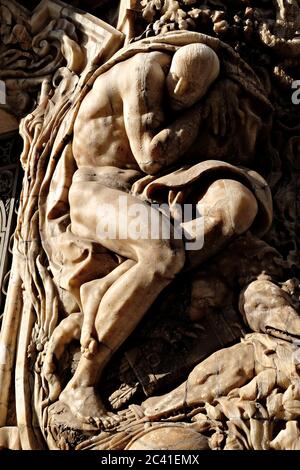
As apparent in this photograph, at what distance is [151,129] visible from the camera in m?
4.96

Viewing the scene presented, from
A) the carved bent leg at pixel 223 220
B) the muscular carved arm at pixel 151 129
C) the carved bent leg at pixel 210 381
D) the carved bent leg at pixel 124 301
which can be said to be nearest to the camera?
the carved bent leg at pixel 210 381

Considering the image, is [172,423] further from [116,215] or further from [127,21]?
[127,21]

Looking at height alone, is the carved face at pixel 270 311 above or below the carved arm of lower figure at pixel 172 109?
below

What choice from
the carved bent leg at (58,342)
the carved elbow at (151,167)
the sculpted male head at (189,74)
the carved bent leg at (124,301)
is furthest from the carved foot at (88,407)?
the sculpted male head at (189,74)

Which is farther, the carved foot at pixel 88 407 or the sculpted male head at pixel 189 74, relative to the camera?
the sculpted male head at pixel 189 74

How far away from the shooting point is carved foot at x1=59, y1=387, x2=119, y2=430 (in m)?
4.35

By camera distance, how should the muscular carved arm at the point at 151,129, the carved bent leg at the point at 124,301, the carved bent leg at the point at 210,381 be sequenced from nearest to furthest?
the carved bent leg at the point at 210,381
the carved bent leg at the point at 124,301
the muscular carved arm at the point at 151,129

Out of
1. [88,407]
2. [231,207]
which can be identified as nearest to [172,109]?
[231,207]

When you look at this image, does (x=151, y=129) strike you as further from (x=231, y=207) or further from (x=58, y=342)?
(x=58, y=342)

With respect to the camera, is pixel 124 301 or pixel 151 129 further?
pixel 151 129

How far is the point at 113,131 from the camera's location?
5.07m

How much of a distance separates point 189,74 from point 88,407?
2.10m

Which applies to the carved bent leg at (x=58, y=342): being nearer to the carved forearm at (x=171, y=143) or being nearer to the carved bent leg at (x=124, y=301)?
the carved bent leg at (x=124, y=301)

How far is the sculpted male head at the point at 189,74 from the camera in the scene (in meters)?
5.00
